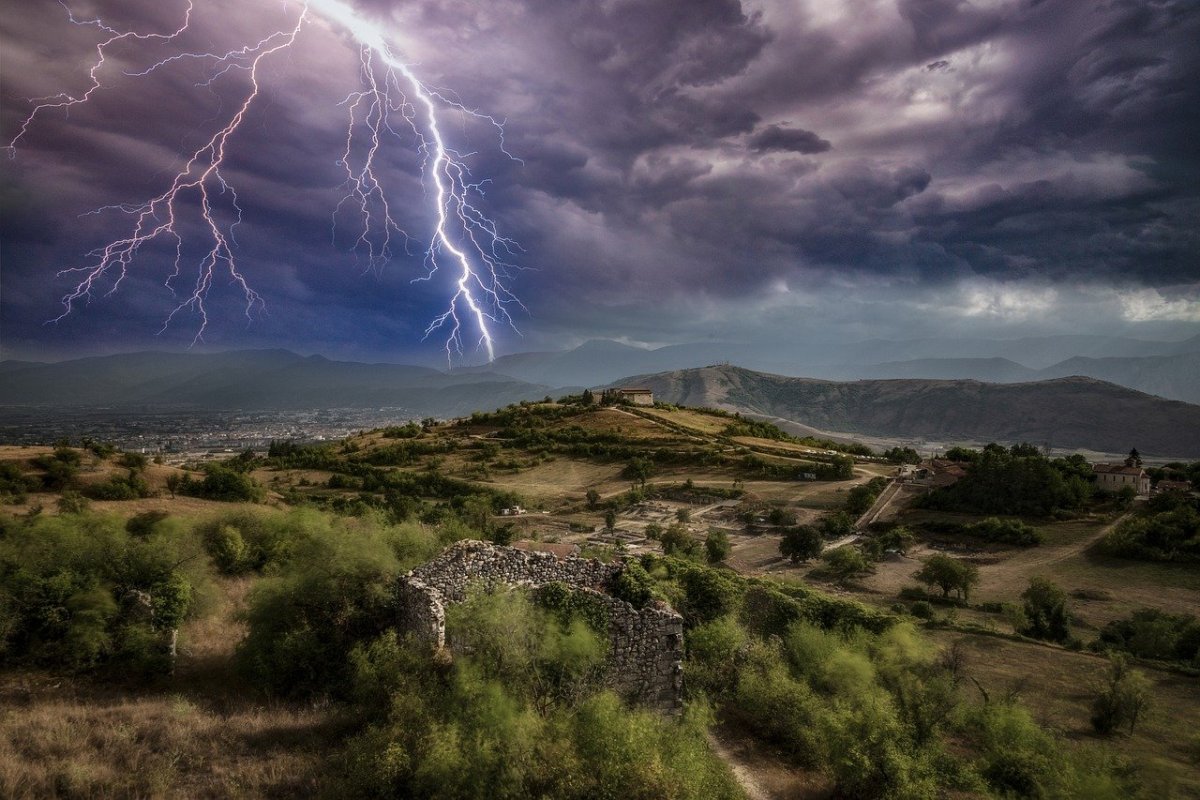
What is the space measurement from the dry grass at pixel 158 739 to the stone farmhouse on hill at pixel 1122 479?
7983cm

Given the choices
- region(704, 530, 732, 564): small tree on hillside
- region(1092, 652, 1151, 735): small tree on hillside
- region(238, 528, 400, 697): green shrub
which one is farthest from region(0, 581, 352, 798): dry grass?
region(704, 530, 732, 564): small tree on hillside

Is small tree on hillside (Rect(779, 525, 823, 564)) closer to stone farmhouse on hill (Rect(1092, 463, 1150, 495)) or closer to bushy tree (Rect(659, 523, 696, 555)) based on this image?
bushy tree (Rect(659, 523, 696, 555))

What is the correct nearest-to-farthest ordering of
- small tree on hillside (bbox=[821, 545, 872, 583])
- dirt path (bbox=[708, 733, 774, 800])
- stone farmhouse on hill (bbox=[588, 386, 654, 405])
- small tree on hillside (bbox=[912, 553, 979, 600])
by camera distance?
dirt path (bbox=[708, 733, 774, 800])
small tree on hillside (bbox=[912, 553, 979, 600])
small tree on hillside (bbox=[821, 545, 872, 583])
stone farmhouse on hill (bbox=[588, 386, 654, 405])

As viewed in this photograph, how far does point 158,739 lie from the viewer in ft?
33.8

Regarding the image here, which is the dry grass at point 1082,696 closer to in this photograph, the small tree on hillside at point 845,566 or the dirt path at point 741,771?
the dirt path at point 741,771

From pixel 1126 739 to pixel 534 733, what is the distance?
20.6 m

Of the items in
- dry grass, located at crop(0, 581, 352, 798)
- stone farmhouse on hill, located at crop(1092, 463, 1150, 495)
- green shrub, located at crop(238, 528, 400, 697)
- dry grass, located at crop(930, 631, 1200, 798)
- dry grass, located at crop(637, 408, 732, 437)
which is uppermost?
dry grass, located at crop(637, 408, 732, 437)

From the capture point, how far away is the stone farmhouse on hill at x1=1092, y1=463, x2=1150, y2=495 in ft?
205

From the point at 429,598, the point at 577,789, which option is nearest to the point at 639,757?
the point at 577,789

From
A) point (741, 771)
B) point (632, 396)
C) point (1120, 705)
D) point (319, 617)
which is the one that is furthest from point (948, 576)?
point (632, 396)

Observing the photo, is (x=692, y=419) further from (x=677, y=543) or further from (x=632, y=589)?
(x=632, y=589)

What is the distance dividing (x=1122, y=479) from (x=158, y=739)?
284ft

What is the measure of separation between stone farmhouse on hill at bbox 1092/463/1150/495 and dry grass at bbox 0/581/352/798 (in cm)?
7983

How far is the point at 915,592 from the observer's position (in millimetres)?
38156
